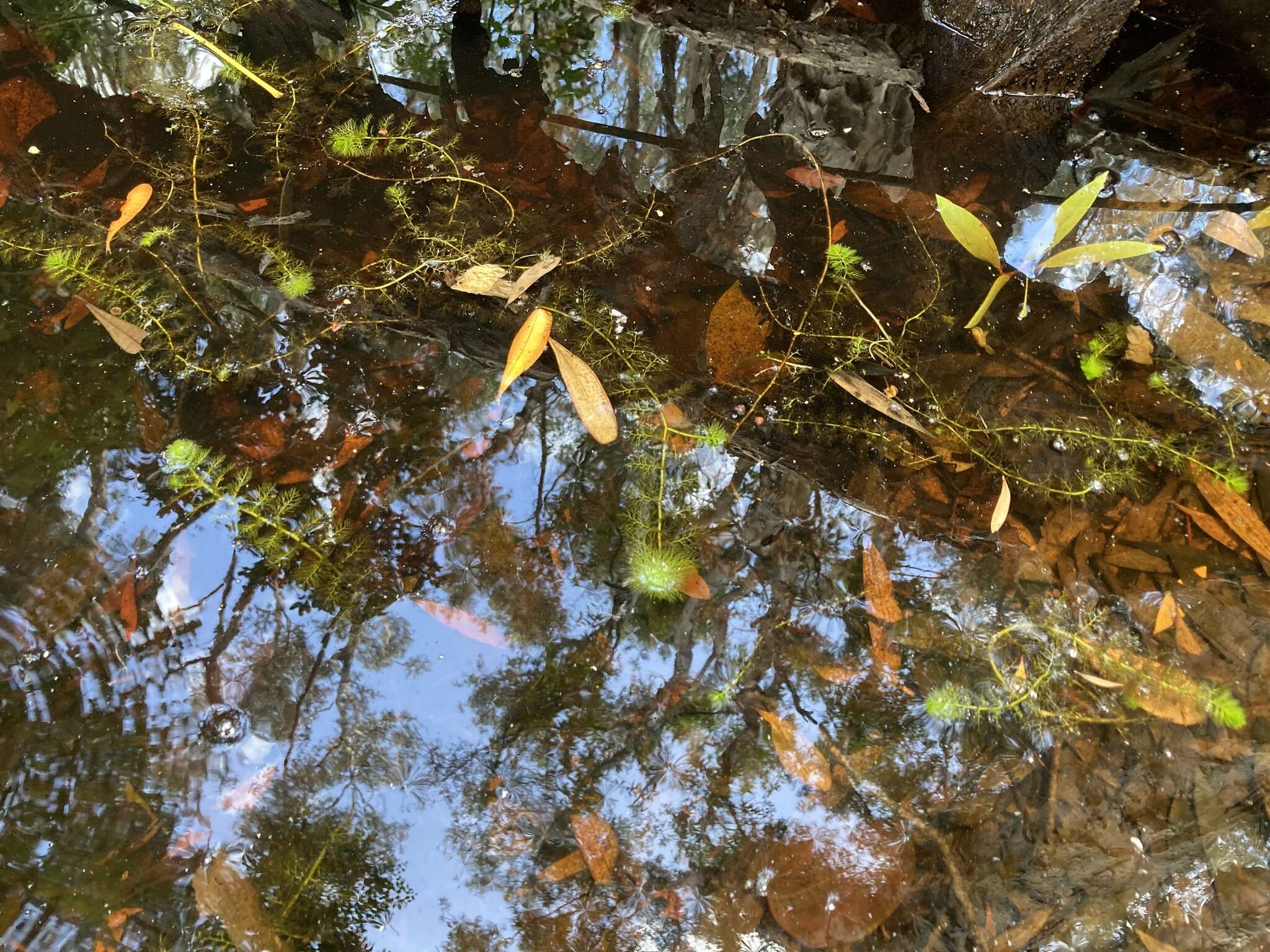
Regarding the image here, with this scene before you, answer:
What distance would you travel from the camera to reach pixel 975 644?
6.74 feet

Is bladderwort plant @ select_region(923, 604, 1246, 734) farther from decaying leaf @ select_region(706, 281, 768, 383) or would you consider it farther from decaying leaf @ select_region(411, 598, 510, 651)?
decaying leaf @ select_region(411, 598, 510, 651)

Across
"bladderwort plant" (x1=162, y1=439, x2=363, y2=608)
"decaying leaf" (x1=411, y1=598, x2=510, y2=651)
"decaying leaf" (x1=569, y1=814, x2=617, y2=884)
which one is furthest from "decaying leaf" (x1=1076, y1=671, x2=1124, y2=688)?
"bladderwort plant" (x1=162, y1=439, x2=363, y2=608)

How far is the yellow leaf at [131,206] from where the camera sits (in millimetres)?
2211

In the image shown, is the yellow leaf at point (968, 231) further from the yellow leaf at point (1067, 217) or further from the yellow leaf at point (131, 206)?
the yellow leaf at point (131, 206)

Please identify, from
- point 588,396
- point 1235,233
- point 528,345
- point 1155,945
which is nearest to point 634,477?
point 588,396

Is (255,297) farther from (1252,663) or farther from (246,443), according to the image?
(1252,663)

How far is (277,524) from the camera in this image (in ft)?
6.83

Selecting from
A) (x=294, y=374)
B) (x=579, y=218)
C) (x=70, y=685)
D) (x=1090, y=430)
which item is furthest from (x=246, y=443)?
(x=1090, y=430)

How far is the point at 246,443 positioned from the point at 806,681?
1.75 meters

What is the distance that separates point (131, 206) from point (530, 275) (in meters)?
1.25

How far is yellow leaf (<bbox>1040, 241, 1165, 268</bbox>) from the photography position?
7.20 feet

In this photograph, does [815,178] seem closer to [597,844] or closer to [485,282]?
[485,282]

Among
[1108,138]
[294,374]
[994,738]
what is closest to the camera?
[994,738]

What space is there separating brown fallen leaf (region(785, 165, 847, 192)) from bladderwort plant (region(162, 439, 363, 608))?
5.78ft
